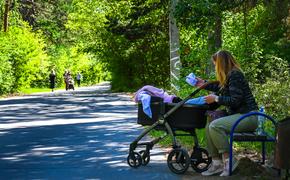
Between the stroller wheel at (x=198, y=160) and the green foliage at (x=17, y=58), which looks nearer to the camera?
the stroller wheel at (x=198, y=160)

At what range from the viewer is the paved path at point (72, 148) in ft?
27.2

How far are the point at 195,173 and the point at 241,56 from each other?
6.37 meters

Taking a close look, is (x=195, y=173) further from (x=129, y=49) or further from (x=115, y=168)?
(x=129, y=49)

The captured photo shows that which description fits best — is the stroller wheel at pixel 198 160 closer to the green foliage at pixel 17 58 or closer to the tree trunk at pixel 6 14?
the green foliage at pixel 17 58

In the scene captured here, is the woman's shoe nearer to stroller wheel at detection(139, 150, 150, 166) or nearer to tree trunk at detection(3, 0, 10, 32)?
stroller wheel at detection(139, 150, 150, 166)

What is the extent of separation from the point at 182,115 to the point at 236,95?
35.4 inches

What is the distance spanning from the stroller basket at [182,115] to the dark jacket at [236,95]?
17.2 inches

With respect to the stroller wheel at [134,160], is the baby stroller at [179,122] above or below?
above

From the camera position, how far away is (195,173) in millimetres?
8094

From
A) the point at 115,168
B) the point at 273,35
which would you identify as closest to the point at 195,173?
the point at 115,168

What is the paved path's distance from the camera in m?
8.30

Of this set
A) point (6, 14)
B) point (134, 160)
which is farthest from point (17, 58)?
point (134, 160)

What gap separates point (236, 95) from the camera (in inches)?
301

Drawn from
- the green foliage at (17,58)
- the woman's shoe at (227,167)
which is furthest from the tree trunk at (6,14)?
the woman's shoe at (227,167)
